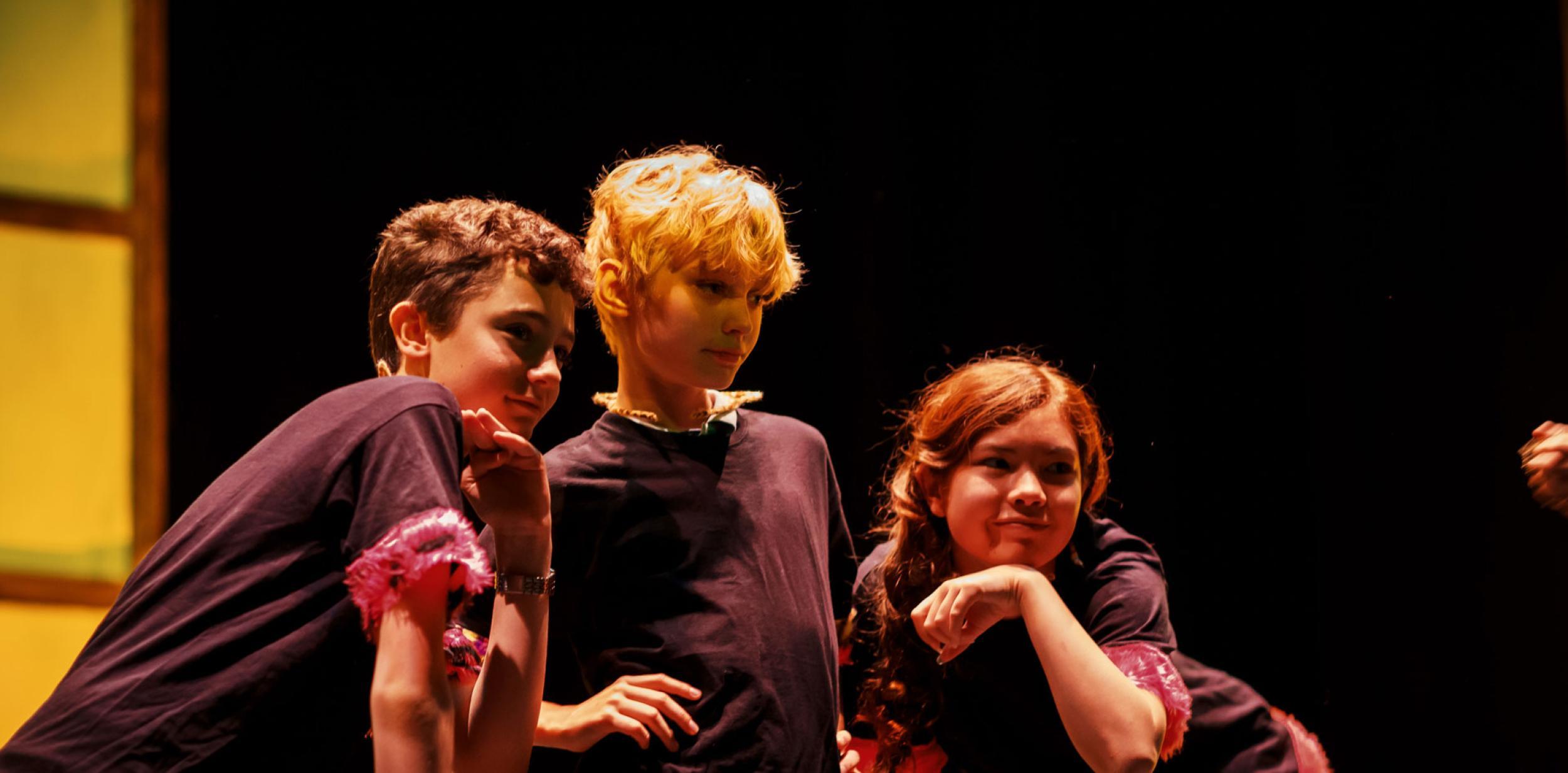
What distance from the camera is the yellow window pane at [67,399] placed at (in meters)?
2.46

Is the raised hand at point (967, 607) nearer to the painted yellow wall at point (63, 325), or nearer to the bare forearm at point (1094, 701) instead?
the bare forearm at point (1094, 701)

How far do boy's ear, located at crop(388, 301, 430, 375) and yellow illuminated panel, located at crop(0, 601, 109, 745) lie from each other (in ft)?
3.27

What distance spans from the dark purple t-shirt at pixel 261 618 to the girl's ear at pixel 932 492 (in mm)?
959

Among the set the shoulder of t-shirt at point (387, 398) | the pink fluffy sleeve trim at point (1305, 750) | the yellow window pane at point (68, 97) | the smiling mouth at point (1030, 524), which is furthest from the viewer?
the yellow window pane at point (68, 97)

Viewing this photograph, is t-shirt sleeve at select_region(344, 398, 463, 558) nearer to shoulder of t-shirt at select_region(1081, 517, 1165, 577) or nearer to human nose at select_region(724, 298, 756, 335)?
human nose at select_region(724, 298, 756, 335)

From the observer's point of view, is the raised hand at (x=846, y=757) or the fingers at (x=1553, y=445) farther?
the raised hand at (x=846, y=757)

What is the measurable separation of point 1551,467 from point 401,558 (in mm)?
1495

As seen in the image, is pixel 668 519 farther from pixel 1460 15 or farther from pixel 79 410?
pixel 1460 15

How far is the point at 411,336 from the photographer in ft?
6.21

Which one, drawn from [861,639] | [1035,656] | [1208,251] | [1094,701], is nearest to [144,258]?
[861,639]

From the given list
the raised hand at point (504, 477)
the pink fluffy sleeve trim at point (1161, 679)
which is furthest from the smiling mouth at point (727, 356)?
the pink fluffy sleeve trim at point (1161, 679)

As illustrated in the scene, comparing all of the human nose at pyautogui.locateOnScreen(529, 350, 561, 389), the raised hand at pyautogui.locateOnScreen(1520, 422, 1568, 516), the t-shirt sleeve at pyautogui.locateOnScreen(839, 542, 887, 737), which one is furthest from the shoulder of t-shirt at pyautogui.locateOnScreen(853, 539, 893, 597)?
the raised hand at pyautogui.locateOnScreen(1520, 422, 1568, 516)

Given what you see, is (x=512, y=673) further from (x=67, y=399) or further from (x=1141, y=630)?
(x=67, y=399)

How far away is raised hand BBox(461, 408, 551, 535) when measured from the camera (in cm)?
165
